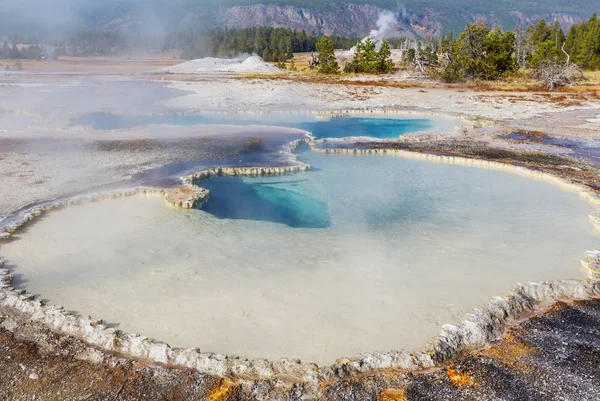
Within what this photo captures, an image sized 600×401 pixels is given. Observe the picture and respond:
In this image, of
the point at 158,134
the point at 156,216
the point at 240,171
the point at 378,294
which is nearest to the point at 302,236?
the point at 378,294

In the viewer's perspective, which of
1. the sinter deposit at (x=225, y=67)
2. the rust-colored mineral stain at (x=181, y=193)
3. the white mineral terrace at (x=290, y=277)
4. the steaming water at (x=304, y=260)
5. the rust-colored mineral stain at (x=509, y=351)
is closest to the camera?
the rust-colored mineral stain at (x=509, y=351)

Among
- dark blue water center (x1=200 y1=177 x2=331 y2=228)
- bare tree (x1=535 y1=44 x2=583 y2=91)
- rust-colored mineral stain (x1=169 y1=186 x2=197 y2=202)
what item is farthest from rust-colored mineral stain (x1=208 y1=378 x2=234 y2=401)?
bare tree (x1=535 y1=44 x2=583 y2=91)

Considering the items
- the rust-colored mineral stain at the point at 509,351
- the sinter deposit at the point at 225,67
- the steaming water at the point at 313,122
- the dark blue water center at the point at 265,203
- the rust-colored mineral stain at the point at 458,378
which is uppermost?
the sinter deposit at the point at 225,67

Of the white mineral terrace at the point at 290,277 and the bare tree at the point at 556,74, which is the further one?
the bare tree at the point at 556,74

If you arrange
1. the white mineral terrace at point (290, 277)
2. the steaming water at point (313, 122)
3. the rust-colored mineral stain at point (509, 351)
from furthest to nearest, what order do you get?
the steaming water at point (313, 122) < the white mineral terrace at point (290, 277) < the rust-colored mineral stain at point (509, 351)

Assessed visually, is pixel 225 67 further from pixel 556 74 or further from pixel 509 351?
pixel 509 351

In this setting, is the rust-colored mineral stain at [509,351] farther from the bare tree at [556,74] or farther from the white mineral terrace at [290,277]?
the bare tree at [556,74]

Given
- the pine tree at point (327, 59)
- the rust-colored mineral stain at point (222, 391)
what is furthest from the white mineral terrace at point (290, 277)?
the pine tree at point (327, 59)
